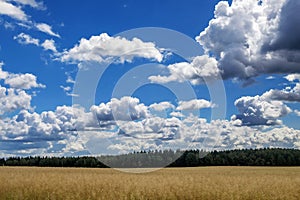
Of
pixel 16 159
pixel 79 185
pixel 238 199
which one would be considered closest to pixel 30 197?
pixel 79 185

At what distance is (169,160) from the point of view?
94688 mm

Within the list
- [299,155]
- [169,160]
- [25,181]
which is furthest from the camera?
[169,160]

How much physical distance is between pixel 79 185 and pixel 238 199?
8.04 m

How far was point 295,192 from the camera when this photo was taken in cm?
1872

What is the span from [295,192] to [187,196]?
5.58 meters

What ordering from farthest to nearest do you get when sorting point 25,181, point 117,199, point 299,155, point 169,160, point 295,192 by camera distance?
point 169,160, point 299,155, point 25,181, point 295,192, point 117,199

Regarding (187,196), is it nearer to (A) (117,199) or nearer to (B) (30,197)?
(A) (117,199)

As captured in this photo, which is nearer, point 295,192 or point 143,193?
point 143,193

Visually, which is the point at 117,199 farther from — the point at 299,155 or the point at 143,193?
the point at 299,155

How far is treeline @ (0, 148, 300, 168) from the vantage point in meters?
81.5

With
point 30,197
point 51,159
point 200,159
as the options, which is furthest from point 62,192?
point 51,159

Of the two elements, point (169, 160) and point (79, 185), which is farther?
point (169, 160)

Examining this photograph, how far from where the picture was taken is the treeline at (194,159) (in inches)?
3209

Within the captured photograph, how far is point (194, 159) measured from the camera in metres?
87.1
